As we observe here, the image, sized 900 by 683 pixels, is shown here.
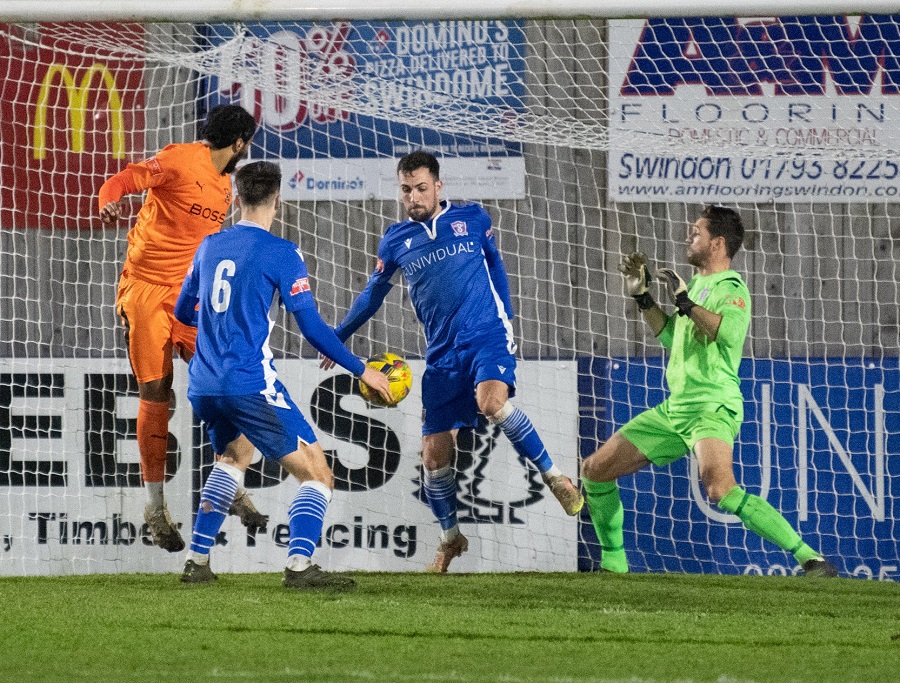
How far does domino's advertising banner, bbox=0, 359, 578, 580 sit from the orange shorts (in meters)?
0.89

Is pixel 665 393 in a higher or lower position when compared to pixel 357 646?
higher

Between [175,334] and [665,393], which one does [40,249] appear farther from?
[665,393]

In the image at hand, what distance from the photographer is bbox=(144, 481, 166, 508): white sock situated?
6500 mm

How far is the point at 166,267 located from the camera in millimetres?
6508

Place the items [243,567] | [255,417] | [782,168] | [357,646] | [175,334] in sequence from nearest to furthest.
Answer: [357,646] < [255,417] < [175,334] < [243,567] < [782,168]

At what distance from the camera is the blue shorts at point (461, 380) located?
21.1 feet

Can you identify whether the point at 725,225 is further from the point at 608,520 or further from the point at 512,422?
the point at 608,520

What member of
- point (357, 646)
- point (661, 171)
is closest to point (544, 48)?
point (661, 171)

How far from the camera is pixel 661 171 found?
8.04 m

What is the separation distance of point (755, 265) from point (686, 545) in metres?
1.85

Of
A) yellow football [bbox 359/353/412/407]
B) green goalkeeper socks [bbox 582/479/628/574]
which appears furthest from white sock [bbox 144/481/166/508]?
green goalkeeper socks [bbox 582/479/628/574]

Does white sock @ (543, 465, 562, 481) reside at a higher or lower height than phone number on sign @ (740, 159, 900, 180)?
lower

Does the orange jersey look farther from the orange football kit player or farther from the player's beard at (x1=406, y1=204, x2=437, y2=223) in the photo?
the player's beard at (x1=406, y1=204, x2=437, y2=223)

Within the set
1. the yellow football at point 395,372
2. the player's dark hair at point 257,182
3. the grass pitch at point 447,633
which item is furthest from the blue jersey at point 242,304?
the grass pitch at point 447,633
